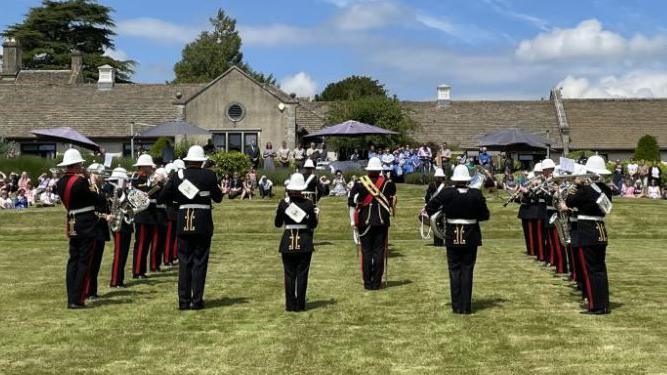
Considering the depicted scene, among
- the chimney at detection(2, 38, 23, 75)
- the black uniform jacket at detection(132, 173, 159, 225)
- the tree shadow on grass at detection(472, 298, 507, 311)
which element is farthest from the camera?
the chimney at detection(2, 38, 23, 75)

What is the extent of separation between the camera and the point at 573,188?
13023mm

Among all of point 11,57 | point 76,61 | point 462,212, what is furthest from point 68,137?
point 11,57

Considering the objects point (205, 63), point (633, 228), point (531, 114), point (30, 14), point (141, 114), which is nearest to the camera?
point (633, 228)

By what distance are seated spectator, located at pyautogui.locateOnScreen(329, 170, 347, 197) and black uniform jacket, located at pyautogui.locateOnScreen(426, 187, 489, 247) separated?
22.3 m

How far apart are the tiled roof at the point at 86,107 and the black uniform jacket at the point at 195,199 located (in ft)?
140

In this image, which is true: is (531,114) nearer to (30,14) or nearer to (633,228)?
(633,228)

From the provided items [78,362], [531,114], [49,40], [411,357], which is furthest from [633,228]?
[49,40]

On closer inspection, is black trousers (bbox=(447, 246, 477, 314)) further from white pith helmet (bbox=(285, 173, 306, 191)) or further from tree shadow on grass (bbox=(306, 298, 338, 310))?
white pith helmet (bbox=(285, 173, 306, 191))

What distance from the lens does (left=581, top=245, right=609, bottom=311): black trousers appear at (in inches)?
490

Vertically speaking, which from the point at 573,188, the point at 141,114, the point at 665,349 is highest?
the point at 141,114

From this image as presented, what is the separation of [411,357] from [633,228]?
20540 mm

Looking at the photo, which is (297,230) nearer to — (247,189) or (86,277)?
(86,277)

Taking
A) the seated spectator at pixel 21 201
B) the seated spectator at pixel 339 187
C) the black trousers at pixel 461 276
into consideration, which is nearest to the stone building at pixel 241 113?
the seated spectator at pixel 339 187

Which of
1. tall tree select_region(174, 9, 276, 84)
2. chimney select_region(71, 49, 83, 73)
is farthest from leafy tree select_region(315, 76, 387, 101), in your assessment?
Result: chimney select_region(71, 49, 83, 73)
